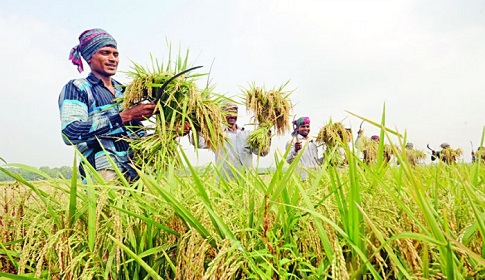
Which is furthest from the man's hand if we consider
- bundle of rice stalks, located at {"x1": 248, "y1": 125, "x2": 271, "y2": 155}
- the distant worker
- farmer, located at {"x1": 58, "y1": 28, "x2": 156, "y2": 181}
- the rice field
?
bundle of rice stalks, located at {"x1": 248, "y1": 125, "x2": 271, "y2": 155}

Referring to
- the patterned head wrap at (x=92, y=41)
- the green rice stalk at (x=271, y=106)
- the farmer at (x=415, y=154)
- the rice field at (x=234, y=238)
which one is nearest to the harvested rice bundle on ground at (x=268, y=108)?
the green rice stalk at (x=271, y=106)

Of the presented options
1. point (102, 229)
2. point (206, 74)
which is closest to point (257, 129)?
point (206, 74)

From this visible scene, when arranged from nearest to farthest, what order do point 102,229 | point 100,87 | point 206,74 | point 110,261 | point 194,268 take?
point 194,268
point 110,261
point 102,229
point 206,74
point 100,87

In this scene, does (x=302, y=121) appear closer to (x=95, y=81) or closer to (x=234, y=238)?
(x=95, y=81)

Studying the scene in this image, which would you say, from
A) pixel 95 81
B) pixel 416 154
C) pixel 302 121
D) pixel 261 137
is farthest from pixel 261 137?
pixel 416 154

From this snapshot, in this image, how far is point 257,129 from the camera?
4.23 metres

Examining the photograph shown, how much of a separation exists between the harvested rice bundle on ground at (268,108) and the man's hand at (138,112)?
1795 mm

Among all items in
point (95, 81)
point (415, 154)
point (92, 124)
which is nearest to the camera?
point (92, 124)

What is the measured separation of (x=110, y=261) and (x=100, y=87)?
6.24 feet

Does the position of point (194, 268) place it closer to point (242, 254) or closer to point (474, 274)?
point (242, 254)

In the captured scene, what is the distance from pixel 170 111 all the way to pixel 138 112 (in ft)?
0.63

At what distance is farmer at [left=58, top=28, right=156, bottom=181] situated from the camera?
237cm

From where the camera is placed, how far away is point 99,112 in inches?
101

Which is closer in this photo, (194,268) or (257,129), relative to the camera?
(194,268)
